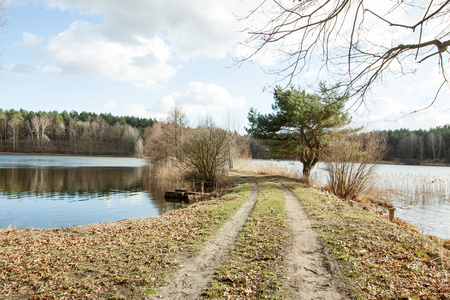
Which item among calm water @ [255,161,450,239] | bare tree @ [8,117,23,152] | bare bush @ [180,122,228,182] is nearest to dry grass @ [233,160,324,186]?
calm water @ [255,161,450,239]

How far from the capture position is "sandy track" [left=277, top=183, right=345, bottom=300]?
3926 mm

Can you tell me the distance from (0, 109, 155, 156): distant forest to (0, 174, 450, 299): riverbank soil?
78.0m

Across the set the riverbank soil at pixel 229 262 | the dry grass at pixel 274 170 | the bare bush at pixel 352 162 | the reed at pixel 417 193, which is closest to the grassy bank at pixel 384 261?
the riverbank soil at pixel 229 262

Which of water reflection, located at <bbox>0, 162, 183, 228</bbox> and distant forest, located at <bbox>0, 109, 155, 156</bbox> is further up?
distant forest, located at <bbox>0, 109, 155, 156</bbox>

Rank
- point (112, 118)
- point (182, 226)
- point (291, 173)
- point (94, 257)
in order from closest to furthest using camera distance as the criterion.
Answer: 1. point (94, 257)
2. point (182, 226)
3. point (291, 173)
4. point (112, 118)

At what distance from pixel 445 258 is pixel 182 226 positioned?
5979 mm

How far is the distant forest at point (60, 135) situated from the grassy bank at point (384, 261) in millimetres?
79700

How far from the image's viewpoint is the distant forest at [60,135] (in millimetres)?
82125

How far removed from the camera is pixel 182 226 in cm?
774

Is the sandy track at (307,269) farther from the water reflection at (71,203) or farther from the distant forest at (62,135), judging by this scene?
the distant forest at (62,135)

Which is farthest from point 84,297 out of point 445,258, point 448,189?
point 448,189

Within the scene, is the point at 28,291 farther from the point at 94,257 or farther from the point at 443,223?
the point at 443,223

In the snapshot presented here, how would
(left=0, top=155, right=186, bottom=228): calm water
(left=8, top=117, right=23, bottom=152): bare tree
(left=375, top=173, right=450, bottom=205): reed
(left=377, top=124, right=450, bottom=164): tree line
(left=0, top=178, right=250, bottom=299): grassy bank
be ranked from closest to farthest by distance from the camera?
(left=0, top=178, right=250, bottom=299): grassy bank → (left=0, top=155, right=186, bottom=228): calm water → (left=375, top=173, right=450, bottom=205): reed → (left=377, top=124, right=450, bottom=164): tree line → (left=8, top=117, right=23, bottom=152): bare tree

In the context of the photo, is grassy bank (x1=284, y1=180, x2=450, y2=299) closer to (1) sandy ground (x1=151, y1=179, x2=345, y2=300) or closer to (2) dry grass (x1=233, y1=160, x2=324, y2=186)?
(1) sandy ground (x1=151, y1=179, x2=345, y2=300)
